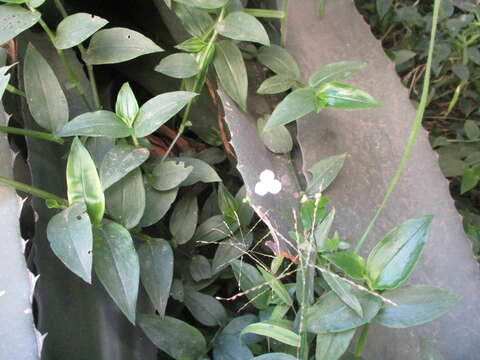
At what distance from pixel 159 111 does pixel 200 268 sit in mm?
219

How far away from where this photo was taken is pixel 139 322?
0.54m

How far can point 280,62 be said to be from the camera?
0.66 meters

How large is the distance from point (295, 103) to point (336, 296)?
0.22 meters

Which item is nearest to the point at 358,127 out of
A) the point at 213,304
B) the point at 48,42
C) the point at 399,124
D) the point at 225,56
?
the point at 399,124

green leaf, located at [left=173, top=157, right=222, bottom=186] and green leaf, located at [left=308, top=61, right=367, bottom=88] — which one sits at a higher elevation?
green leaf, located at [left=308, top=61, right=367, bottom=88]

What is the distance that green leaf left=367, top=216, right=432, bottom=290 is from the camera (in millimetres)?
455

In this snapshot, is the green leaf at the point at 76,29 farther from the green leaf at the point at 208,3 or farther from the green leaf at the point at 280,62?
the green leaf at the point at 280,62

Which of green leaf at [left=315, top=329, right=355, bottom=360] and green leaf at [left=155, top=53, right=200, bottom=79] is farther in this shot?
green leaf at [left=155, top=53, right=200, bottom=79]

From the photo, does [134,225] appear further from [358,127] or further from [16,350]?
[358,127]

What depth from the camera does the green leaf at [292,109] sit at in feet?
1.76

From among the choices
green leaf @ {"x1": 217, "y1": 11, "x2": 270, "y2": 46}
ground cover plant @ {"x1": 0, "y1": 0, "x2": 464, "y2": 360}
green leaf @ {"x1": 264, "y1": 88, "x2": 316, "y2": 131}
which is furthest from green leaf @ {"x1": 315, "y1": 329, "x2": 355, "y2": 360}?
green leaf @ {"x1": 217, "y1": 11, "x2": 270, "y2": 46}

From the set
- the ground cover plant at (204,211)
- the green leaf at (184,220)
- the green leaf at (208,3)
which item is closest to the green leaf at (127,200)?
the ground cover plant at (204,211)

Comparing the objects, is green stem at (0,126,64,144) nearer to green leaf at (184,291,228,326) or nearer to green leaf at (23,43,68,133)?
green leaf at (23,43,68,133)

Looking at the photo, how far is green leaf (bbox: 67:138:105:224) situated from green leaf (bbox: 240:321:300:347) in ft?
0.64
